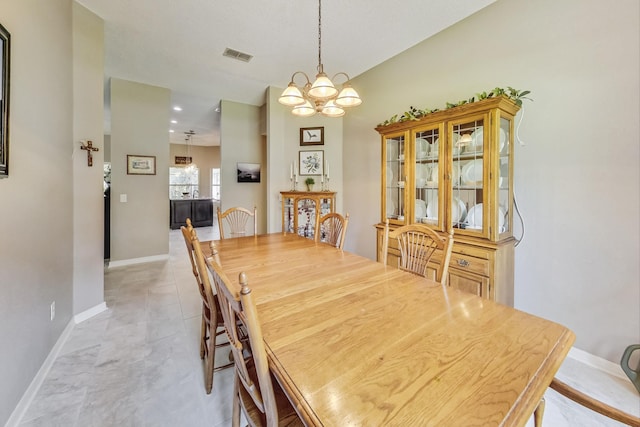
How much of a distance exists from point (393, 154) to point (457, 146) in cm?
70

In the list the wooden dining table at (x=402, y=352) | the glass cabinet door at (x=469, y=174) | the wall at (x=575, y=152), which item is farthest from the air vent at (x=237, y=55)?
the wooden dining table at (x=402, y=352)

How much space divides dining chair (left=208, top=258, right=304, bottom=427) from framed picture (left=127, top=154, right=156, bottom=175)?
13.9 feet

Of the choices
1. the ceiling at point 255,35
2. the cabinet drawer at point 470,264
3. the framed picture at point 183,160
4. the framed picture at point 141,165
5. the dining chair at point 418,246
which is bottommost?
the cabinet drawer at point 470,264

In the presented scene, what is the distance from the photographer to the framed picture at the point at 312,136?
427 centimetres

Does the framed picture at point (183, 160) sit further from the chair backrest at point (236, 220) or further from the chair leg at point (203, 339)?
the chair leg at point (203, 339)

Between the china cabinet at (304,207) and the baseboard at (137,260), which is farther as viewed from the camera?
the baseboard at (137,260)

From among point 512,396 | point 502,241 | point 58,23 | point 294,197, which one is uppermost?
point 58,23

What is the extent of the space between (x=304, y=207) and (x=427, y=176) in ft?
6.78

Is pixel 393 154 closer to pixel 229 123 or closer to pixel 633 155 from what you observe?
pixel 633 155

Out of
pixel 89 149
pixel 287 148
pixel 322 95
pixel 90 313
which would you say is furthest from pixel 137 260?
pixel 322 95

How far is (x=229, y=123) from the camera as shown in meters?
5.11

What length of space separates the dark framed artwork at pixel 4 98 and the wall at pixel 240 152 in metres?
3.60

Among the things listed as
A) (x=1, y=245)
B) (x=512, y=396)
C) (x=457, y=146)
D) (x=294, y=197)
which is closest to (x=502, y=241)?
(x=457, y=146)

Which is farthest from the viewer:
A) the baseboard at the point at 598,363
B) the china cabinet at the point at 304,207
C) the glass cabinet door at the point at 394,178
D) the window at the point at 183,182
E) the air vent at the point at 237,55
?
the window at the point at 183,182
